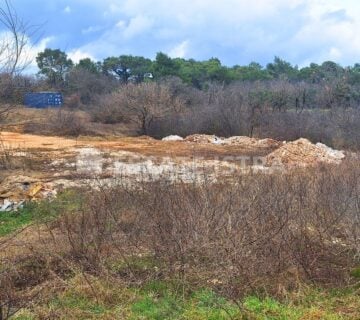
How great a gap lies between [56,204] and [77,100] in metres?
35.6

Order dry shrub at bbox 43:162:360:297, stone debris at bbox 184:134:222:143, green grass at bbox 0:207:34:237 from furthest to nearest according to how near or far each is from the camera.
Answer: stone debris at bbox 184:134:222:143, green grass at bbox 0:207:34:237, dry shrub at bbox 43:162:360:297

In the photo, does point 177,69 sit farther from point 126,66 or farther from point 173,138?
point 173,138

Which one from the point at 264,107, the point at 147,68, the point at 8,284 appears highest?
the point at 147,68

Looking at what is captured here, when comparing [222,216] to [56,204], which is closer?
[222,216]

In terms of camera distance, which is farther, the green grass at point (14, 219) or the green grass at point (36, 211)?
the green grass at point (36, 211)

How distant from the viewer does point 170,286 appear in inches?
246

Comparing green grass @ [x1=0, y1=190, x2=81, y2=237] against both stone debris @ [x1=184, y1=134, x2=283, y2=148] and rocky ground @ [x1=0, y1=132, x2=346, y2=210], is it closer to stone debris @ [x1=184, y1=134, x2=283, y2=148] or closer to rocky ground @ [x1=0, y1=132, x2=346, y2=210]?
rocky ground @ [x1=0, y1=132, x2=346, y2=210]

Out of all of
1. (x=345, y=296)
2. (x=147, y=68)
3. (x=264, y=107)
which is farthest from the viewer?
(x=147, y=68)

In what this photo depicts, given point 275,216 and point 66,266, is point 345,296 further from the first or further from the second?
point 66,266

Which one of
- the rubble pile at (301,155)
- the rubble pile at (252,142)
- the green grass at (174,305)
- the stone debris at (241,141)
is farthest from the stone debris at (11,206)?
the rubble pile at (252,142)

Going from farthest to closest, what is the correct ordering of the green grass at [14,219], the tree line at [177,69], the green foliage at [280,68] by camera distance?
1. the green foliage at [280,68]
2. the tree line at [177,69]
3. the green grass at [14,219]

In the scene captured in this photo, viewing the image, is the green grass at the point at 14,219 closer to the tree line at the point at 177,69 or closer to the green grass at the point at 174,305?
the green grass at the point at 174,305

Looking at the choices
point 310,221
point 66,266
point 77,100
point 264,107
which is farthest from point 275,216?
point 77,100

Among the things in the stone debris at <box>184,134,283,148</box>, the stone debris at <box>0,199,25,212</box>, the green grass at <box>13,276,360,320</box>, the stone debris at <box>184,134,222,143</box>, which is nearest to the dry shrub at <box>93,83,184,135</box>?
the stone debris at <box>184,134,222,143</box>
